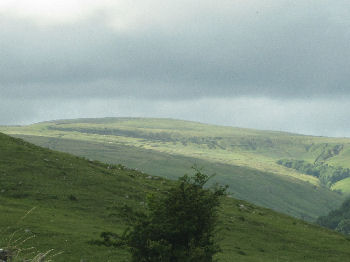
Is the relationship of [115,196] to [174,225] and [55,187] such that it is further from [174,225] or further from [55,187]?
[174,225]

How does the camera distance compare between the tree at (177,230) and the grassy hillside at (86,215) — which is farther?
the grassy hillside at (86,215)

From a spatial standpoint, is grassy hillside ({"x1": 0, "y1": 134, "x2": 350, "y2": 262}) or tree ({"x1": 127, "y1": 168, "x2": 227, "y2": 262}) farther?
grassy hillside ({"x1": 0, "y1": 134, "x2": 350, "y2": 262})

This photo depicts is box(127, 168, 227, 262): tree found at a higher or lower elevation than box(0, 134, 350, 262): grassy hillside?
higher

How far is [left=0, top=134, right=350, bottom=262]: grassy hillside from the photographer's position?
3091cm

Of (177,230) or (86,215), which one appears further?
(86,215)

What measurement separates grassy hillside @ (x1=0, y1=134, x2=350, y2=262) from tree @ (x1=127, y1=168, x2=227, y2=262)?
991 centimetres

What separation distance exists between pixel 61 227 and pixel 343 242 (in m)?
28.6

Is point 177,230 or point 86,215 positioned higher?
point 177,230

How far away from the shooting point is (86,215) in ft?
129

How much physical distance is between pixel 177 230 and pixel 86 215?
2196 cm

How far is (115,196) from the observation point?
4509 cm

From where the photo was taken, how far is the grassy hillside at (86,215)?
101 ft

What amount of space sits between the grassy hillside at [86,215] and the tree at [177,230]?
991 centimetres

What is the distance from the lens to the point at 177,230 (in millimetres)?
18703
